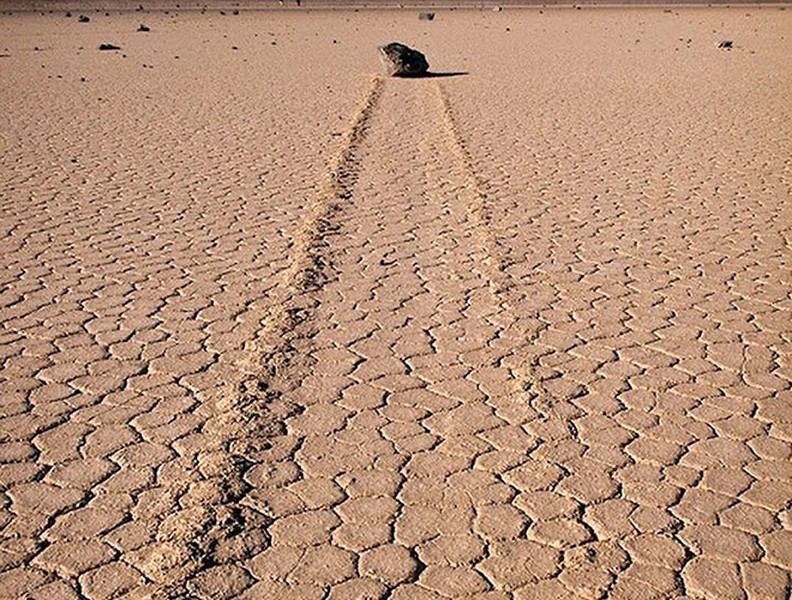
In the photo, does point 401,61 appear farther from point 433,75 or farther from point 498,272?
point 498,272

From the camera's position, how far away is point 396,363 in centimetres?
553

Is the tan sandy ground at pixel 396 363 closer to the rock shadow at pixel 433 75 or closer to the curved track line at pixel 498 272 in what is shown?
the curved track line at pixel 498 272

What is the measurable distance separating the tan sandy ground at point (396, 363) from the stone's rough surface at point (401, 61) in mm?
5410

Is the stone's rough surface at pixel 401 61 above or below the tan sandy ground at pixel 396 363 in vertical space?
below

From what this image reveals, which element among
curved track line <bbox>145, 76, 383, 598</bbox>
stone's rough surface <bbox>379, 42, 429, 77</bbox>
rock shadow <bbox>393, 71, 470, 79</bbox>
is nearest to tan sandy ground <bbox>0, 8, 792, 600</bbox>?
curved track line <bbox>145, 76, 383, 598</bbox>

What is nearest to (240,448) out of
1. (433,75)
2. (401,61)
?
(401,61)

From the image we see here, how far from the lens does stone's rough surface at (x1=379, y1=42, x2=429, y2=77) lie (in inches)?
706

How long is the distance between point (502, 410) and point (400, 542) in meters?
1.18

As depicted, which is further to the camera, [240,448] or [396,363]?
[396,363]

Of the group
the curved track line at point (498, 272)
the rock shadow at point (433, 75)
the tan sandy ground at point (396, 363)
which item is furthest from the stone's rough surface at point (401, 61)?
the curved track line at point (498, 272)

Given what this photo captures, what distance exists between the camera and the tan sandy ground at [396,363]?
3.84 m

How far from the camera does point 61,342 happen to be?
5.79 metres

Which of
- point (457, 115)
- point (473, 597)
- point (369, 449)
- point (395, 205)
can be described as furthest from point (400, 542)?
point (457, 115)

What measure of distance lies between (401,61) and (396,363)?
13.0 meters
